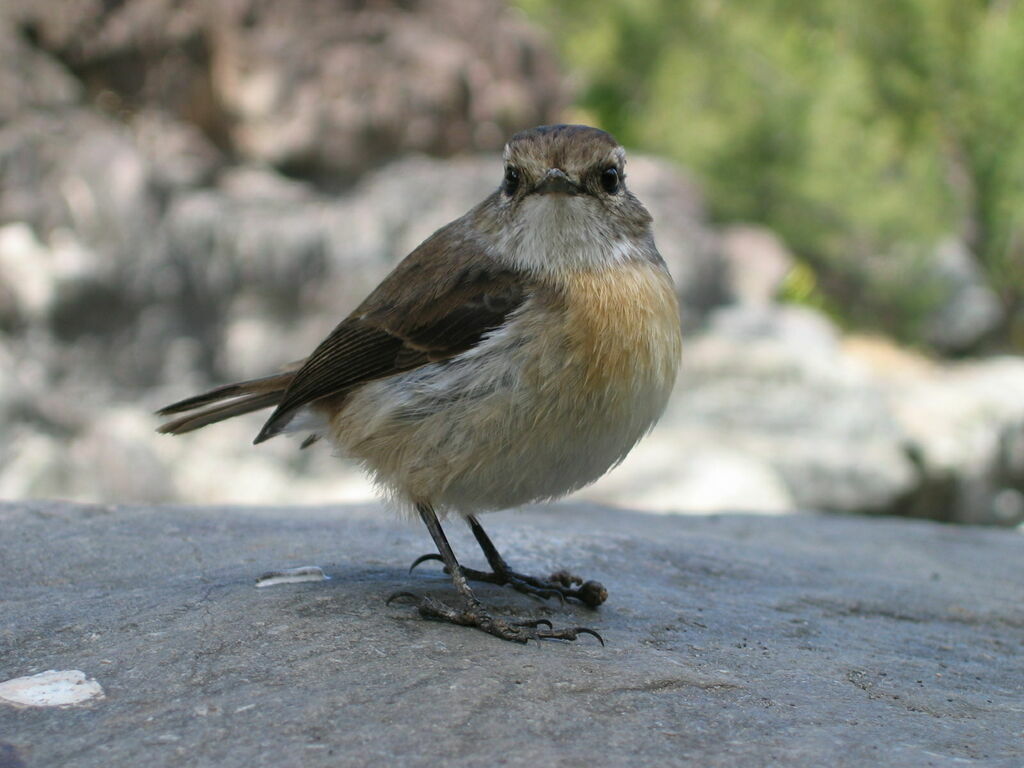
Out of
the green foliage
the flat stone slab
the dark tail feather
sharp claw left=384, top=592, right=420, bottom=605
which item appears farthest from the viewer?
the green foliage

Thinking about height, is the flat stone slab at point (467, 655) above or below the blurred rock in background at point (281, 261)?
below

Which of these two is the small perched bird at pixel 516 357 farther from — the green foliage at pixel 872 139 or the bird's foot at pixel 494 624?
the green foliage at pixel 872 139

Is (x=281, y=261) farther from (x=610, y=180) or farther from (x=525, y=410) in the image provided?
(x=525, y=410)

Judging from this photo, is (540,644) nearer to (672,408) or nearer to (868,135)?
(672,408)

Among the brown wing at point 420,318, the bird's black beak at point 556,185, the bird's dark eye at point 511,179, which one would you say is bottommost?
the brown wing at point 420,318

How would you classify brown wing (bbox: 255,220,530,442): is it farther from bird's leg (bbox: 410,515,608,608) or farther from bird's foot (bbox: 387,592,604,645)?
bird's foot (bbox: 387,592,604,645)

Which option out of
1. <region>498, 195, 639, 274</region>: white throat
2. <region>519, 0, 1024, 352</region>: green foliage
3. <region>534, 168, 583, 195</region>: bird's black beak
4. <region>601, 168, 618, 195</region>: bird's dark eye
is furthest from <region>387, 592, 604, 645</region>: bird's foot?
<region>519, 0, 1024, 352</region>: green foliage

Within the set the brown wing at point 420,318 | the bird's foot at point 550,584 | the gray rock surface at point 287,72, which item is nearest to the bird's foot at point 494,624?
the bird's foot at point 550,584
